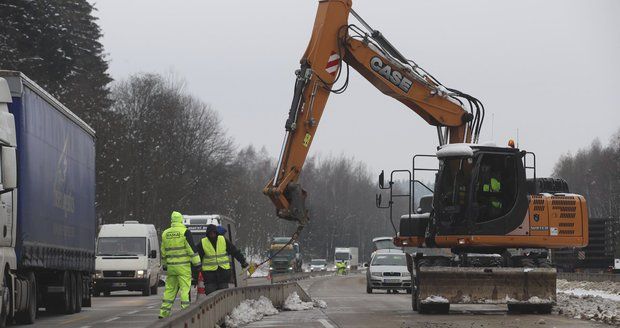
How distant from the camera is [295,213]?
76.5 ft

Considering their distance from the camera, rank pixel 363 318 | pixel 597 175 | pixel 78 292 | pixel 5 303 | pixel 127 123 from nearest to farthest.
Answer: pixel 5 303 → pixel 363 318 → pixel 78 292 → pixel 127 123 → pixel 597 175

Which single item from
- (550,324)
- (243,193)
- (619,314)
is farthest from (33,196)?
(243,193)

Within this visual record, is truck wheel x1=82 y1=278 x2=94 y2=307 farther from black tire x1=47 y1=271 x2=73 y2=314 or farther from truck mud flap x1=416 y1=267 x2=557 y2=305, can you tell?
truck mud flap x1=416 y1=267 x2=557 y2=305

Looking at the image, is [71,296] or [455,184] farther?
[71,296]

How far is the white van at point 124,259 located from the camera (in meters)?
40.6

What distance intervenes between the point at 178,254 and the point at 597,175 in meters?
129

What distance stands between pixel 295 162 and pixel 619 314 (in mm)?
6778

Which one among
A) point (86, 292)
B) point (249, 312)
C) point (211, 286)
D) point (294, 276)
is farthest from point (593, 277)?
point (211, 286)

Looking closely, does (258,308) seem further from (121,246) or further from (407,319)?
(121,246)

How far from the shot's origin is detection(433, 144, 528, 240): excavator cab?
2398 cm

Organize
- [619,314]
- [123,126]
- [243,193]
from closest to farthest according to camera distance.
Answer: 1. [619,314]
2. [123,126]
3. [243,193]

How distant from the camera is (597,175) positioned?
144m

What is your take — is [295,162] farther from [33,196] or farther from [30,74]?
[30,74]

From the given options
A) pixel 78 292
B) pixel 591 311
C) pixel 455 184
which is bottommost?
pixel 591 311
